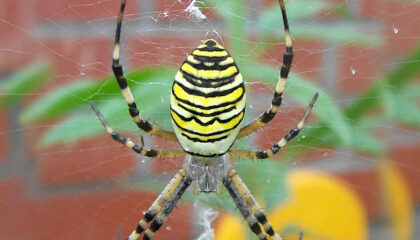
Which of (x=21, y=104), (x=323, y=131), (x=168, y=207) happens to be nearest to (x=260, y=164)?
(x=323, y=131)

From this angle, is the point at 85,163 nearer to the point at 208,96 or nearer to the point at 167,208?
the point at 167,208

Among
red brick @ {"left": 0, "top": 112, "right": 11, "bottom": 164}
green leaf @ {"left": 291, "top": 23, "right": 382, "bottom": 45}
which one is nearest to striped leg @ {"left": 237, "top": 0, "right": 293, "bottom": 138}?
green leaf @ {"left": 291, "top": 23, "right": 382, "bottom": 45}

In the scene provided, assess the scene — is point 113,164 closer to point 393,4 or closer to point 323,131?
point 323,131

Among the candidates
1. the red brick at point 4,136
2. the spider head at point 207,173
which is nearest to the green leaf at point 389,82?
the spider head at point 207,173

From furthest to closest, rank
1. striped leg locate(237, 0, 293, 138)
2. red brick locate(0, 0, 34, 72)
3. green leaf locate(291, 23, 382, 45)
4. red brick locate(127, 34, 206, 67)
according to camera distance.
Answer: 1. red brick locate(0, 0, 34, 72)
2. red brick locate(127, 34, 206, 67)
3. green leaf locate(291, 23, 382, 45)
4. striped leg locate(237, 0, 293, 138)

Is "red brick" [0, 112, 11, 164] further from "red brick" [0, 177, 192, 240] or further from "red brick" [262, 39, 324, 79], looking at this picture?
"red brick" [262, 39, 324, 79]

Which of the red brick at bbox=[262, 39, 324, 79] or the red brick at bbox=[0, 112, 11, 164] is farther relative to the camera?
the red brick at bbox=[0, 112, 11, 164]

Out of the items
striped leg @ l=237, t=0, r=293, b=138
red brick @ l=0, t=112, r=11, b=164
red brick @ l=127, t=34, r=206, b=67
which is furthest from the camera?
red brick @ l=0, t=112, r=11, b=164

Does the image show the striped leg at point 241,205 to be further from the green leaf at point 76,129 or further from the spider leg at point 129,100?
the green leaf at point 76,129

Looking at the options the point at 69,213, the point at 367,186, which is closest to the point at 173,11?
the point at 69,213
